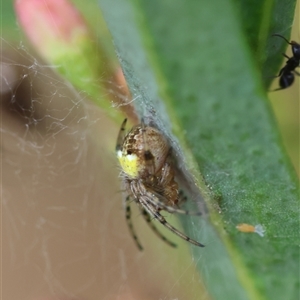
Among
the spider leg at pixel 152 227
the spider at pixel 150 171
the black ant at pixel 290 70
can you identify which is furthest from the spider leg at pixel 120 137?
the black ant at pixel 290 70

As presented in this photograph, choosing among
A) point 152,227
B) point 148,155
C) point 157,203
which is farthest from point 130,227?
point 148,155

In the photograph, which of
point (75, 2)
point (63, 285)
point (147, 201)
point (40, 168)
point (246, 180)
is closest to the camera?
point (246, 180)

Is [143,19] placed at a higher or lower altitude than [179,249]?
higher

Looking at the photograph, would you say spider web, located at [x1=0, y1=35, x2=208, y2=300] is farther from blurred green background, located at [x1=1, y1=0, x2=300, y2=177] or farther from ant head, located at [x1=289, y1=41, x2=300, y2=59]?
ant head, located at [x1=289, y1=41, x2=300, y2=59]

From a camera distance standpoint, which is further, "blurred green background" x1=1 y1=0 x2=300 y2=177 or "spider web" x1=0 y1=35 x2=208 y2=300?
"spider web" x1=0 y1=35 x2=208 y2=300

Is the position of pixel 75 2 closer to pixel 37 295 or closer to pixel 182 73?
pixel 182 73

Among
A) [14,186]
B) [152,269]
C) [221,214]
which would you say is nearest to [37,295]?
[152,269]

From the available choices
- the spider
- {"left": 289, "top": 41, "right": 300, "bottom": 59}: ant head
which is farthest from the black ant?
the spider
